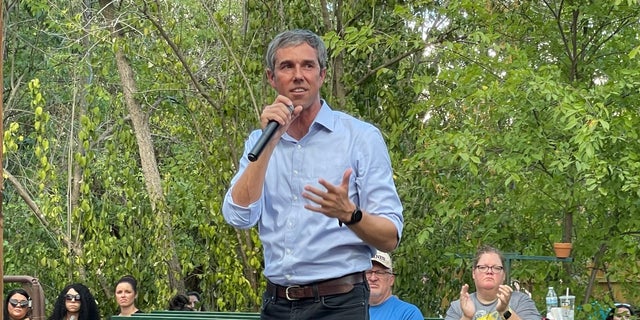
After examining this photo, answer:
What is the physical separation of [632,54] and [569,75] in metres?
1.77

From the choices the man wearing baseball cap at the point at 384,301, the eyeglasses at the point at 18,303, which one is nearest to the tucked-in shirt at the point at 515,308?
the man wearing baseball cap at the point at 384,301

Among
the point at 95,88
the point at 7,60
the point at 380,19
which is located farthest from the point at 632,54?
the point at 7,60

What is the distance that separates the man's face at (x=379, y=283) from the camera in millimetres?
6637

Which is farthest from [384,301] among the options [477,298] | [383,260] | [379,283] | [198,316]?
[198,316]

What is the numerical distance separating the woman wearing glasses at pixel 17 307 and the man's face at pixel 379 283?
3.25m

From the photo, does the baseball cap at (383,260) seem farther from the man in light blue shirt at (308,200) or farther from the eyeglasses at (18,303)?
the man in light blue shirt at (308,200)

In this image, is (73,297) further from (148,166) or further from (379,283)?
(148,166)

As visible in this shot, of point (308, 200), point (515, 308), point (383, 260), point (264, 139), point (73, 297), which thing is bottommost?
point (515, 308)

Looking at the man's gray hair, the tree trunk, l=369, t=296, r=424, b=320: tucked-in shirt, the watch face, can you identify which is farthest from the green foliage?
the watch face

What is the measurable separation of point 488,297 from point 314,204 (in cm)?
382

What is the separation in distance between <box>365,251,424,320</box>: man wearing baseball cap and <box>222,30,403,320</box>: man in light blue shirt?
3376 mm

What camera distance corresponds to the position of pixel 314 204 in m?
3.06

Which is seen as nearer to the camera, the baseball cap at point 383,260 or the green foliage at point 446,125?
the baseball cap at point 383,260

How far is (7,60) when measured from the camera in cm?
1673
